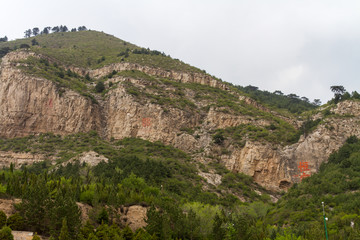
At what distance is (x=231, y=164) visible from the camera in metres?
49.0

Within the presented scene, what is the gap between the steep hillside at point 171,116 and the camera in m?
47.7

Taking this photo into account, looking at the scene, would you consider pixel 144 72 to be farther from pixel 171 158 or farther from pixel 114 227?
pixel 114 227

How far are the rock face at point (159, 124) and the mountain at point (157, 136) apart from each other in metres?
0.16

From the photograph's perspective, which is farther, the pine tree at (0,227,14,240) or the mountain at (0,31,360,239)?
the mountain at (0,31,360,239)

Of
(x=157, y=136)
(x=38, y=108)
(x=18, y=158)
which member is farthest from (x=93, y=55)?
(x=18, y=158)

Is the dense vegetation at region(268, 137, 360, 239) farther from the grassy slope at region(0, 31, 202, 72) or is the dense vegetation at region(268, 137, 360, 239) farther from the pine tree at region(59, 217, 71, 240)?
the grassy slope at region(0, 31, 202, 72)

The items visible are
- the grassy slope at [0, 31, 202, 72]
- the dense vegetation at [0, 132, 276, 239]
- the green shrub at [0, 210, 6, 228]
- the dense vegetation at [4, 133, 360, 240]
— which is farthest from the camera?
the grassy slope at [0, 31, 202, 72]

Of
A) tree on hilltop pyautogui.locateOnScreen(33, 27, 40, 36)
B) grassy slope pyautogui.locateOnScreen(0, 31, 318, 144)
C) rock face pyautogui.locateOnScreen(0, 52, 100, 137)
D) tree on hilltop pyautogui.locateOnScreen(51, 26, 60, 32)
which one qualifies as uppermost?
tree on hilltop pyautogui.locateOnScreen(51, 26, 60, 32)

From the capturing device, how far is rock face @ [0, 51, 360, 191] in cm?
4681

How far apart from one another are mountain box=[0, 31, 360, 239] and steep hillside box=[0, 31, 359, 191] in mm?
167

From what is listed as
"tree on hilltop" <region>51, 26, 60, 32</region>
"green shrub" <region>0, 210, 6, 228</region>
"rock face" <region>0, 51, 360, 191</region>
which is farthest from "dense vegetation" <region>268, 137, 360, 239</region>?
"tree on hilltop" <region>51, 26, 60, 32</region>

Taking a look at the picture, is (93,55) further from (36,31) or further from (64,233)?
(36,31)

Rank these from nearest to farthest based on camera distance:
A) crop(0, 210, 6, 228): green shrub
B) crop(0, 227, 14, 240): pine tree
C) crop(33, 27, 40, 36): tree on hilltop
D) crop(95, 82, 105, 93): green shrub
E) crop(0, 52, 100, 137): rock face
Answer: crop(0, 227, 14, 240): pine tree < crop(0, 210, 6, 228): green shrub < crop(0, 52, 100, 137): rock face < crop(95, 82, 105, 93): green shrub < crop(33, 27, 40, 36): tree on hilltop

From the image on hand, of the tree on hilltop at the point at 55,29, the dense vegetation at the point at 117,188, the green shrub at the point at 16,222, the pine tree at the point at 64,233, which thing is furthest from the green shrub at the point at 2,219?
the tree on hilltop at the point at 55,29
